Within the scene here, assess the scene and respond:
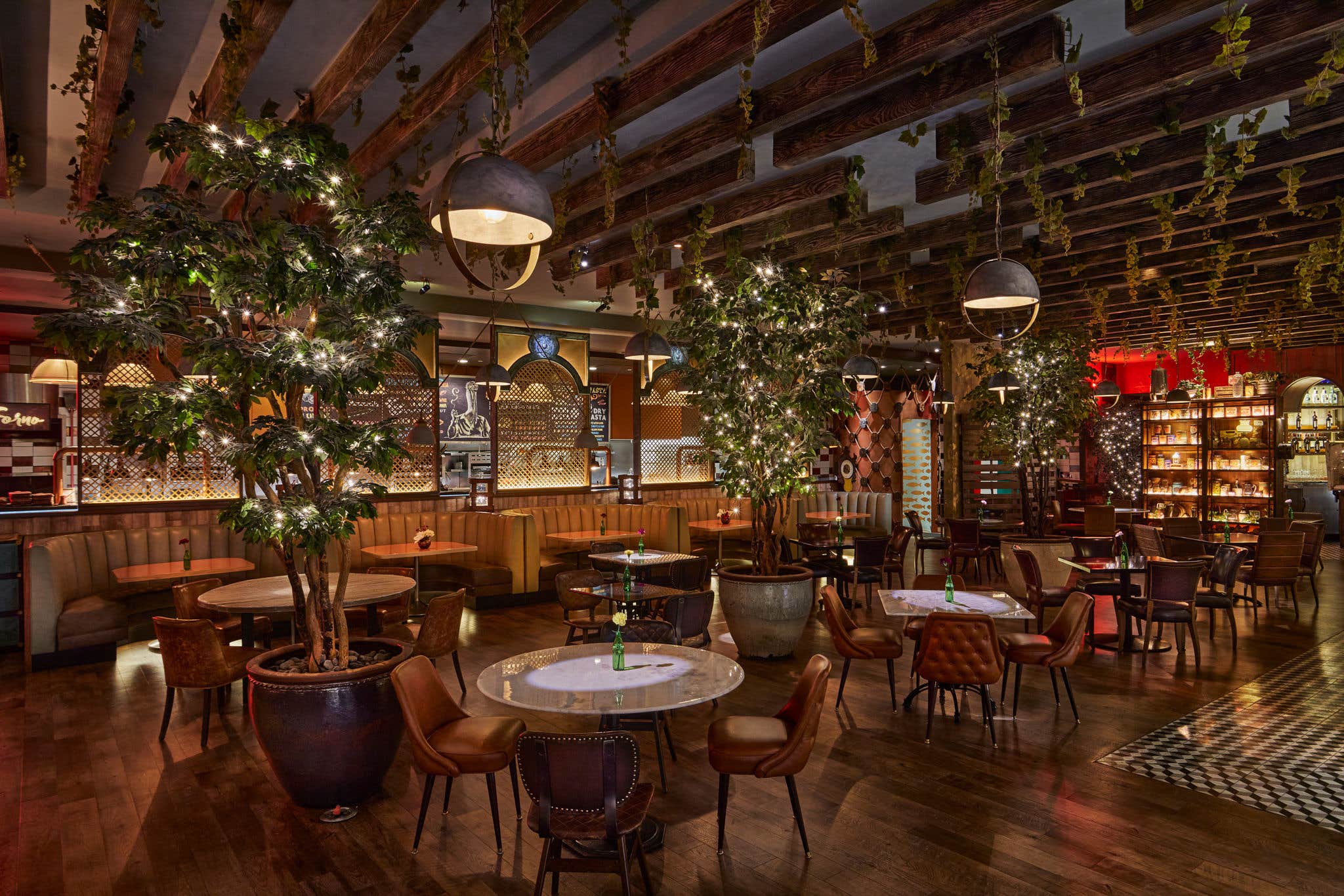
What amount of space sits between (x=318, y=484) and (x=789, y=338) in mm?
3561

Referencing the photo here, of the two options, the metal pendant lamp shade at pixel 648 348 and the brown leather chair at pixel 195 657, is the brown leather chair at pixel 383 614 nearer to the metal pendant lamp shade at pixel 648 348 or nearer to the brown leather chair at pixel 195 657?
the brown leather chair at pixel 195 657

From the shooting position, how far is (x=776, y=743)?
3.22 m

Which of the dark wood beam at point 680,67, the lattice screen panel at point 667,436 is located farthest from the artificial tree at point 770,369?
the lattice screen panel at point 667,436

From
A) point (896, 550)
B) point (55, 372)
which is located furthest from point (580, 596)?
point (55, 372)

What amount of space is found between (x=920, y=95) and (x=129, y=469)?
27.3 ft

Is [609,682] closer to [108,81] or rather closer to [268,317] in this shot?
[268,317]

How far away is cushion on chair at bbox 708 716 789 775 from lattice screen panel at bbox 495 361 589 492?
7.17 meters

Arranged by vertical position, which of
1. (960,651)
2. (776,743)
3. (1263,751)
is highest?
(960,651)

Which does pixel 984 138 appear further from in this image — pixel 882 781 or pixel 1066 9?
pixel 882 781

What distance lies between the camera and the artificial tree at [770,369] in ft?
19.4

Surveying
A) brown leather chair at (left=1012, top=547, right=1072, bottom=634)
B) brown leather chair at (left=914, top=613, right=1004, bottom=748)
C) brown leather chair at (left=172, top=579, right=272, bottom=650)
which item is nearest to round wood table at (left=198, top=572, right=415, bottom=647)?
brown leather chair at (left=172, top=579, right=272, bottom=650)

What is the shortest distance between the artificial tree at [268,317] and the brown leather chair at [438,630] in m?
1.11

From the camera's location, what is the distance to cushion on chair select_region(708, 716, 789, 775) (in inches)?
123

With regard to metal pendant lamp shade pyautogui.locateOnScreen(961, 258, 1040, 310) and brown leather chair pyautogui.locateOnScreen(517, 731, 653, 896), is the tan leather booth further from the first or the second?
brown leather chair pyautogui.locateOnScreen(517, 731, 653, 896)
